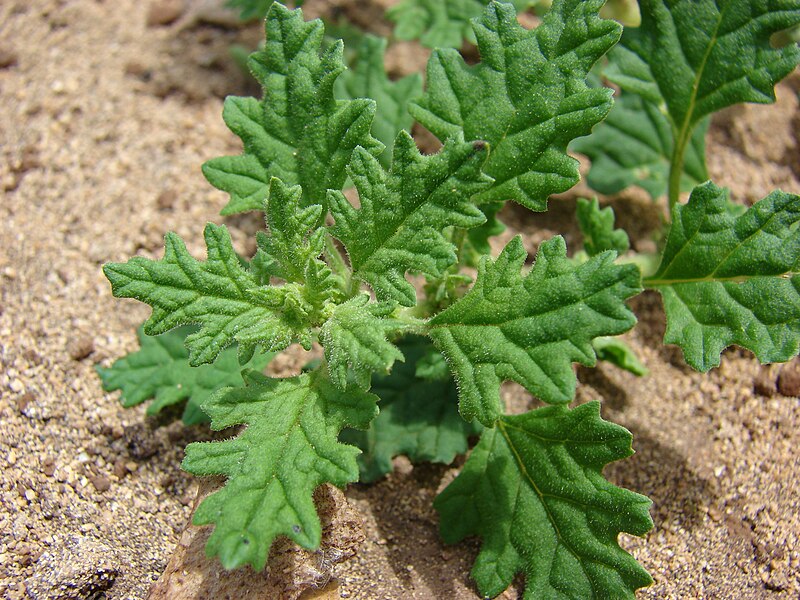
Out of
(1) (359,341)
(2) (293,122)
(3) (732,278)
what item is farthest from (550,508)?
(2) (293,122)

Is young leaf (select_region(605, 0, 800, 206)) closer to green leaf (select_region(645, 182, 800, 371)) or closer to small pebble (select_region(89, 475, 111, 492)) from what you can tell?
green leaf (select_region(645, 182, 800, 371))

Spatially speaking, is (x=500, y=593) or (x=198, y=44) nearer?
(x=500, y=593)

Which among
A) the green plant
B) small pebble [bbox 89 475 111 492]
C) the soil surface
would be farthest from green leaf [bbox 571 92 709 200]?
small pebble [bbox 89 475 111 492]

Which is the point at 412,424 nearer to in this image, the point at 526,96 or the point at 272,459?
the point at 272,459

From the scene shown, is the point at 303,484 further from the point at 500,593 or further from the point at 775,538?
the point at 775,538

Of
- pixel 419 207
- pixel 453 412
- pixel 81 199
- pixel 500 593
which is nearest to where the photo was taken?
pixel 419 207

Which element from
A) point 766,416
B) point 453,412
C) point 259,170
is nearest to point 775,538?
point 766,416
